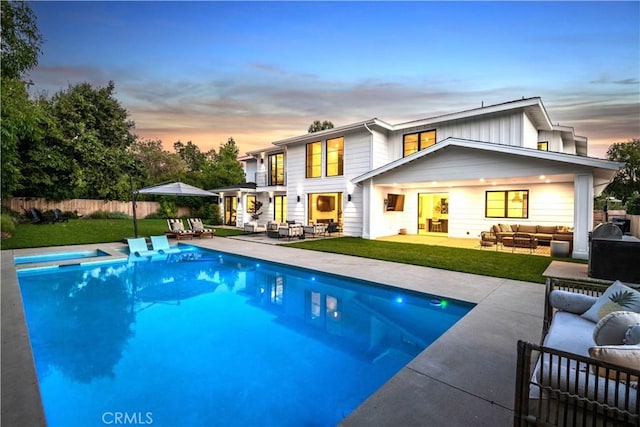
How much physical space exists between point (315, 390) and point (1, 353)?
3537 mm

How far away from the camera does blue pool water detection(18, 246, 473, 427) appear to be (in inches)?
120

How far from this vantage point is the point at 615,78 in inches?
520

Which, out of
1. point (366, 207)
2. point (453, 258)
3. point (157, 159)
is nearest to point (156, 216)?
point (157, 159)

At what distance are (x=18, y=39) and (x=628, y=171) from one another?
147ft

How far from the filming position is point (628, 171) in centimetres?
2906

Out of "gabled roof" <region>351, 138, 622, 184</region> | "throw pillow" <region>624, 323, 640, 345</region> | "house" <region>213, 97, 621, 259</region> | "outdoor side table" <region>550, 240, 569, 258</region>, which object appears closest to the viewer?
"throw pillow" <region>624, 323, 640, 345</region>

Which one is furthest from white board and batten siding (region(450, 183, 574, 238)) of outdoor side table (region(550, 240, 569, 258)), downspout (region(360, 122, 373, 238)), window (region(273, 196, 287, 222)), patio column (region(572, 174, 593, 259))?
window (region(273, 196, 287, 222))

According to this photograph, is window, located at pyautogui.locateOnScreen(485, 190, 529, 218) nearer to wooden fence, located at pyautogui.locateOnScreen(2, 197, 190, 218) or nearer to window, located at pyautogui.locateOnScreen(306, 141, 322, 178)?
window, located at pyautogui.locateOnScreen(306, 141, 322, 178)

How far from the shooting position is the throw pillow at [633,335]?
5.89 ft

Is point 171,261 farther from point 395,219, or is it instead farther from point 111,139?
point 111,139

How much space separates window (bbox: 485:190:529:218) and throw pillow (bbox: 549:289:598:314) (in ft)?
36.1

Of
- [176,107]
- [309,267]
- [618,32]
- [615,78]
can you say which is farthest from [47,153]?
[615,78]

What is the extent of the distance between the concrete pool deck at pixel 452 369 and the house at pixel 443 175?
205 inches

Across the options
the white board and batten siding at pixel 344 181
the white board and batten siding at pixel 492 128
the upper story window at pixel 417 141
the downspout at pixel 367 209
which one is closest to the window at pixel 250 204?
the white board and batten siding at pixel 344 181
